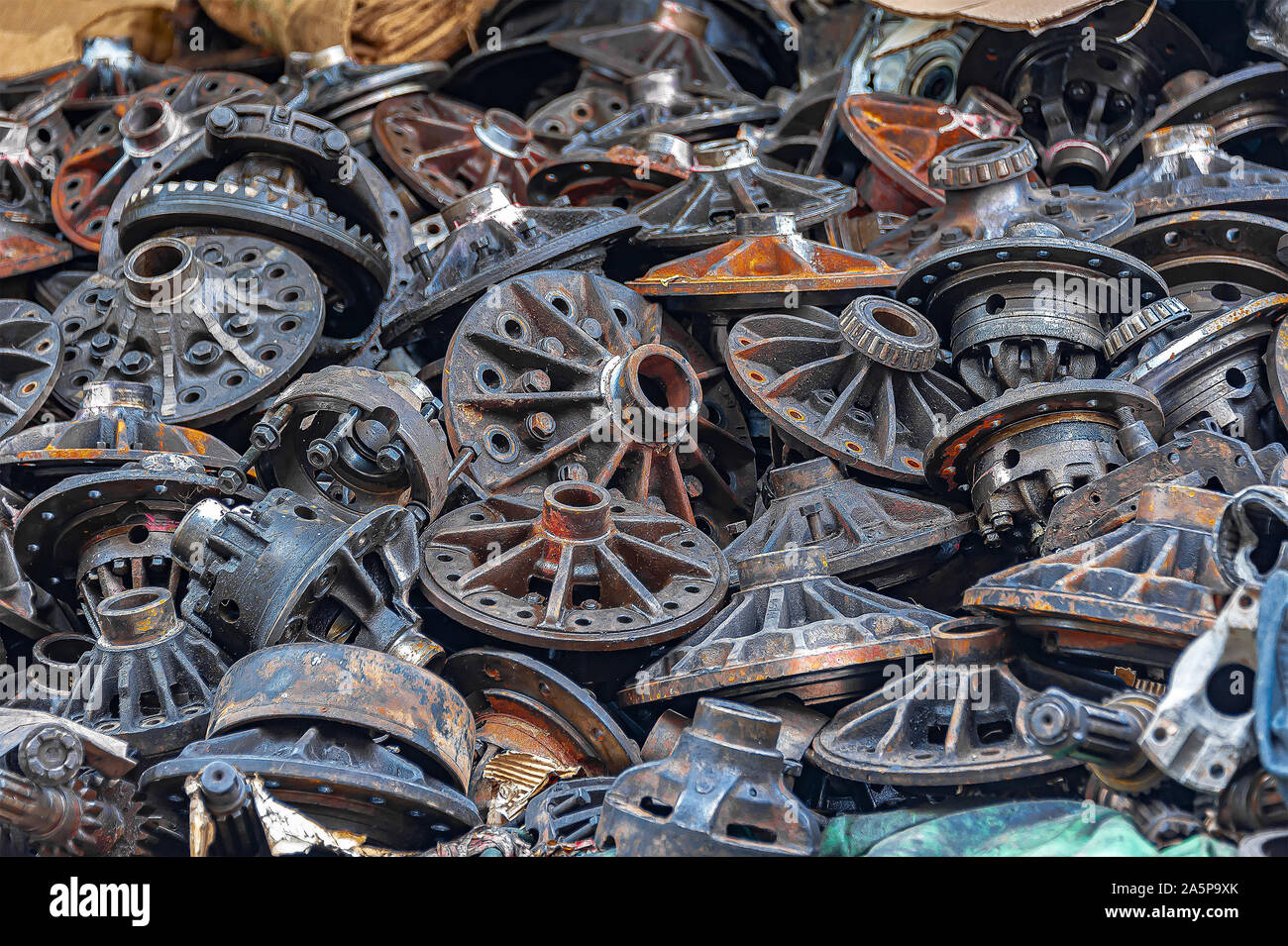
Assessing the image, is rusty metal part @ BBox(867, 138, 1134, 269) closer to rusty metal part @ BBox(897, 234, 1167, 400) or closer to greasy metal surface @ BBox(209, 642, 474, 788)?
rusty metal part @ BBox(897, 234, 1167, 400)

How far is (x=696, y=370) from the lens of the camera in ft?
19.3

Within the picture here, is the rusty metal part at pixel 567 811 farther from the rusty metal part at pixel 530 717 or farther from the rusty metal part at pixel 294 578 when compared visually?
the rusty metal part at pixel 294 578

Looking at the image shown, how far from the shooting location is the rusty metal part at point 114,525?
15.0 ft

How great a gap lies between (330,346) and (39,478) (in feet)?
4.71

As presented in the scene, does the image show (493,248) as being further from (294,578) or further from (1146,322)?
(1146,322)

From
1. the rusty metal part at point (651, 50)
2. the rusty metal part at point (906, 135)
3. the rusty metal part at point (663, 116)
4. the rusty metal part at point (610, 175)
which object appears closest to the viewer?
the rusty metal part at point (906, 135)

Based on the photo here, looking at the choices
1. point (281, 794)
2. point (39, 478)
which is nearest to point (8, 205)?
point (39, 478)

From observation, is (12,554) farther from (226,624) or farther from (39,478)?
(226,624)

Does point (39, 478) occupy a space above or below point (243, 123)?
below

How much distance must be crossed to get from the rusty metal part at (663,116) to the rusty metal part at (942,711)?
400 centimetres

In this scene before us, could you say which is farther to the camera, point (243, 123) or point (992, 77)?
point (992, 77)

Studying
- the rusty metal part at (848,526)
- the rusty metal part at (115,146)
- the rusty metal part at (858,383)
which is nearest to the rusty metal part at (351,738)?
the rusty metal part at (848,526)

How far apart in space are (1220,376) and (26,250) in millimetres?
5472
